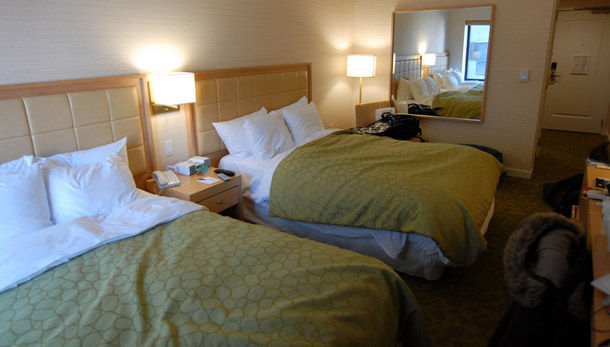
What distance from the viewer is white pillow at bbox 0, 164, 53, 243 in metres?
1.98

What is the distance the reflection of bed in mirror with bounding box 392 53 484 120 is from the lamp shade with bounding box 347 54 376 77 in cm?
36

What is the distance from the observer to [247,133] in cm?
353

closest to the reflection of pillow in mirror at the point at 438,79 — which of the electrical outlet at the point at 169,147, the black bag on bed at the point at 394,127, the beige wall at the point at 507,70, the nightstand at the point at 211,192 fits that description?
the beige wall at the point at 507,70

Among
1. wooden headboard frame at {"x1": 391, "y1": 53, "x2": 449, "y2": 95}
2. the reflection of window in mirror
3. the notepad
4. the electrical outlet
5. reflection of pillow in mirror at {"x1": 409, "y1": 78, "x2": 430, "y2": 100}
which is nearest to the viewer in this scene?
the notepad

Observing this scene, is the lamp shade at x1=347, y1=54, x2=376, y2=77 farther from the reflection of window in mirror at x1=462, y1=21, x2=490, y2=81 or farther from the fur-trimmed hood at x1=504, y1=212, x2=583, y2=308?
the fur-trimmed hood at x1=504, y1=212, x2=583, y2=308

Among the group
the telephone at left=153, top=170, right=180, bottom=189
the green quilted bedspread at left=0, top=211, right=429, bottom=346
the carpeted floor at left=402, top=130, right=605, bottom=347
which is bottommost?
the carpeted floor at left=402, top=130, right=605, bottom=347

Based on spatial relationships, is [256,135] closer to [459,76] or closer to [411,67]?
[411,67]

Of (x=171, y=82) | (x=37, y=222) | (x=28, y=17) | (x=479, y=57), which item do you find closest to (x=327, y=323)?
(x=37, y=222)

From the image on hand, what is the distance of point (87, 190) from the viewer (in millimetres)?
2275

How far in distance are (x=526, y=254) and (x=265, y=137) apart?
2526 millimetres

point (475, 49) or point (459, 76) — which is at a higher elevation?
point (475, 49)

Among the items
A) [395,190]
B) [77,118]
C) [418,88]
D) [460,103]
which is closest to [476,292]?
[395,190]

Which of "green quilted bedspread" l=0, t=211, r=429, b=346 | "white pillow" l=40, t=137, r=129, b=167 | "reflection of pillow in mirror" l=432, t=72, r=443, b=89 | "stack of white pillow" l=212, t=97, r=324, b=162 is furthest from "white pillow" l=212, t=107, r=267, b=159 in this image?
"reflection of pillow in mirror" l=432, t=72, r=443, b=89

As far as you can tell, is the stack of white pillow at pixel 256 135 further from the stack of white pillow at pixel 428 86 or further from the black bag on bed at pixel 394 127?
the stack of white pillow at pixel 428 86
